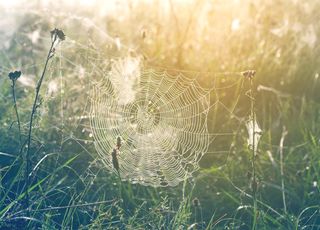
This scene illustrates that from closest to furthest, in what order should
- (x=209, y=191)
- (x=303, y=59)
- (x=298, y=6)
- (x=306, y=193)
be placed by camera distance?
1. (x=306, y=193)
2. (x=209, y=191)
3. (x=303, y=59)
4. (x=298, y=6)

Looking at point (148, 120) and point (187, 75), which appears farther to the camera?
point (187, 75)

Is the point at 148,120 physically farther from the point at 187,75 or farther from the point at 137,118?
the point at 187,75

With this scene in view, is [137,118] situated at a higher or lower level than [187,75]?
lower

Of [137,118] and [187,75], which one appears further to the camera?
[187,75]

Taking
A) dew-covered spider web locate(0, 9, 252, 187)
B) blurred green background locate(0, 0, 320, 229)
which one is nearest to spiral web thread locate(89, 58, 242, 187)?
dew-covered spider web locate(0, 9, 252, 187)

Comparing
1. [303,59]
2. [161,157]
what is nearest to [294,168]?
[161,157]

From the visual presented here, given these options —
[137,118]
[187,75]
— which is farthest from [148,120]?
[187,75]

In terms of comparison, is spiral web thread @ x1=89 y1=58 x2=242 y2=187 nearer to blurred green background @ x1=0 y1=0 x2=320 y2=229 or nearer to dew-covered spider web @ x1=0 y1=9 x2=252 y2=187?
dew-covered spider web @ x1=0 y1=9 x2=252 y2=187

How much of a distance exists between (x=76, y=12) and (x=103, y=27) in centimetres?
36

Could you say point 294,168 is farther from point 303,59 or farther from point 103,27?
point 103,27

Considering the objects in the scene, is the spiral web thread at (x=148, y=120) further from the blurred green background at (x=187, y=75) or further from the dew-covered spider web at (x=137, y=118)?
the blurred green background at (x=187, y=75)

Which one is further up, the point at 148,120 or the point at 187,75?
the point at 187,75

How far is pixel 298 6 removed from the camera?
5695 mm

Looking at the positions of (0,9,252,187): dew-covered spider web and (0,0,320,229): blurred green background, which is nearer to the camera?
(0,0,320,229): blurred green background
